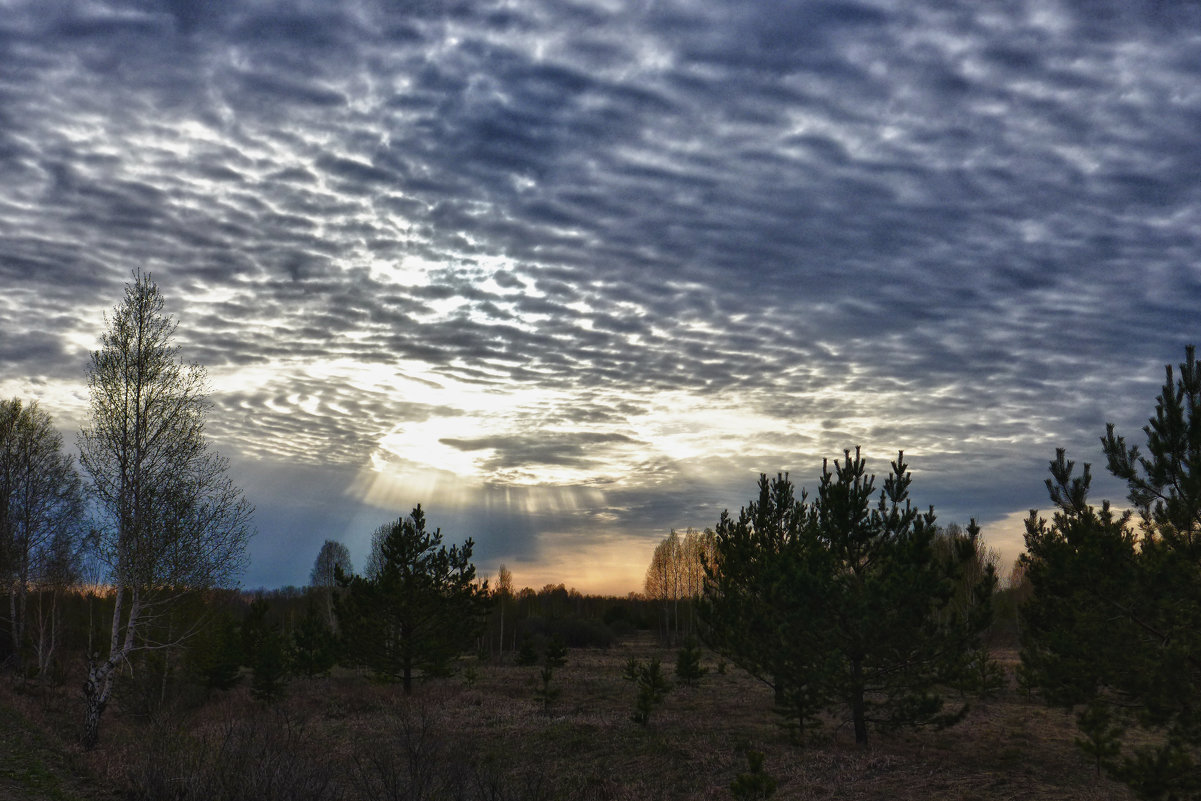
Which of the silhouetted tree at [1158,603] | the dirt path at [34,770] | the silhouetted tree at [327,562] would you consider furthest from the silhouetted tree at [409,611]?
the silhouetted tree at [327,562]

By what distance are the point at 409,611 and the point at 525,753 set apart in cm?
1400

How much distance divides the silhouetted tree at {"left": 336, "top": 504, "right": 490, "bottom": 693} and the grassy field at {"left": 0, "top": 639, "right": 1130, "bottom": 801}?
5.77ft

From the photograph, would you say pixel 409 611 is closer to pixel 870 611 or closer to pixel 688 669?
pixel 688 669

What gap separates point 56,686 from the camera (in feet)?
117

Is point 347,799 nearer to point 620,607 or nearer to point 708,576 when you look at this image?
point 708,576

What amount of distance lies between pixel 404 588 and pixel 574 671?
47.8 feet

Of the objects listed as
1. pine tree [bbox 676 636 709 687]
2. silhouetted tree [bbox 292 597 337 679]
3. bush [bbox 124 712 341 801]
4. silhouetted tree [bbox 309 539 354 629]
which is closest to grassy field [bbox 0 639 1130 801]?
bush [bbox 124 712 341 801]

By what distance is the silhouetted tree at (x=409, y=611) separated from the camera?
3441 cm

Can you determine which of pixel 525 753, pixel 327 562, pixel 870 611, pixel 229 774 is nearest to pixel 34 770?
pixel 229 774

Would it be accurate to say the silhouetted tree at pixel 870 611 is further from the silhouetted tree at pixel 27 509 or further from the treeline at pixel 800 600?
the silhouetted tree at pixel 27 509

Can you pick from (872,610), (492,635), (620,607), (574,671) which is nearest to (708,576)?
(872,610)

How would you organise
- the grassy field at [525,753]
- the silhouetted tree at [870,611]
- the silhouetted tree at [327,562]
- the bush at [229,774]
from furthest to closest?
the silhouetted tree at [327,562], the silhouetted tree at [870,611], the grassy field at [525,753], the bush at [229,774]

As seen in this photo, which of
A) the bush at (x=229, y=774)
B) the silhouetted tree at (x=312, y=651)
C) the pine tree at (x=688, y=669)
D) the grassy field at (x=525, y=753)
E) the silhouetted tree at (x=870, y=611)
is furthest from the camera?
the silhouetted tree at (x=312, y=651)

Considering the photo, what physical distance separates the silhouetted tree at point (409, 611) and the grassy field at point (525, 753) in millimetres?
1759
